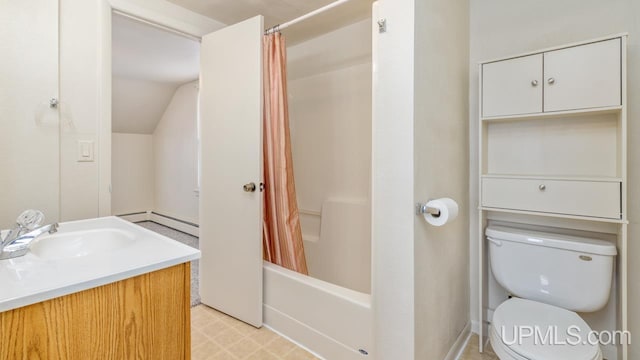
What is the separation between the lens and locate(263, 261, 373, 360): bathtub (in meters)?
1.50

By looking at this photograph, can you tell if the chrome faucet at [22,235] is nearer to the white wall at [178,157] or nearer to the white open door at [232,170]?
the white open door at [232,170]

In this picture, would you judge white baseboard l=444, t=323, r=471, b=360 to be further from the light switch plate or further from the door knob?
the light switch plate

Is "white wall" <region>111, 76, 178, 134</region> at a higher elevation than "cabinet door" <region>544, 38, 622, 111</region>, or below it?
higher

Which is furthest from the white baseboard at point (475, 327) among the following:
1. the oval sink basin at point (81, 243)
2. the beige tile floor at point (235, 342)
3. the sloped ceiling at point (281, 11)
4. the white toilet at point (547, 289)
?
the sloped ceiling at point (281, 11)

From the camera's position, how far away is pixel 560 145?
162 cm

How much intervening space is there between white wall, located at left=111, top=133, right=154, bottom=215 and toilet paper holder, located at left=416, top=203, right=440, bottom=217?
4.75 metres

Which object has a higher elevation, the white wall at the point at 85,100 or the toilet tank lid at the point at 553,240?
the white wall at the point at 85,100

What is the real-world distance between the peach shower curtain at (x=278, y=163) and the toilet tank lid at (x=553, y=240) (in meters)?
1.22

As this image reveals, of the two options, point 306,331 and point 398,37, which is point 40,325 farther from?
point 398,37

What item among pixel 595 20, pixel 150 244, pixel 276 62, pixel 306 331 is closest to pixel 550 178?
pixel 595 20

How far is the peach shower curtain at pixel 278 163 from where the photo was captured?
1966 mm

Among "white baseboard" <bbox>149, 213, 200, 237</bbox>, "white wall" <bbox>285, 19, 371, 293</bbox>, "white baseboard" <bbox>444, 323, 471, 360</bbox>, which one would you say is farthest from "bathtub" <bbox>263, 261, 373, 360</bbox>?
"white baseboard" <bbox>149, 213, 200, 237</bbox>

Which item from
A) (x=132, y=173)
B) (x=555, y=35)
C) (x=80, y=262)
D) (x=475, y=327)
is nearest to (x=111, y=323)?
(x=80, y=262)

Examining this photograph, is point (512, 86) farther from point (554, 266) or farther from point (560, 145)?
point (554, 266)
